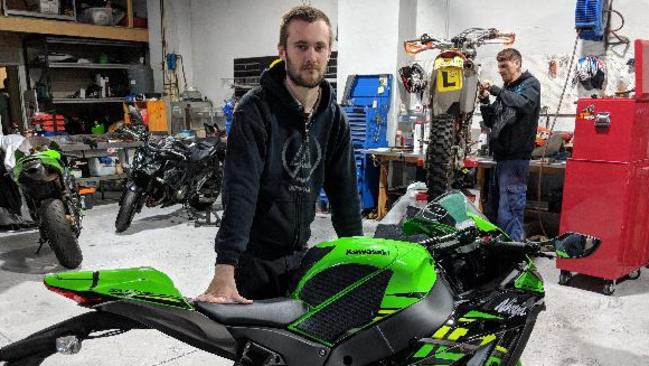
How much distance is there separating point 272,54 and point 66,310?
568 cm

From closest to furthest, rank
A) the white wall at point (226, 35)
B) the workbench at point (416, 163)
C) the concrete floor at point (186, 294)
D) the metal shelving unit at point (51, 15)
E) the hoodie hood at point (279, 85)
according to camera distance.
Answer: the hoodie hood at point (279, 85)
the concrete floor at point (186, 294)
the workbench at point (416, 163)
the metal shelving unit at point (51, 15)
the white wall at point (226, 35)

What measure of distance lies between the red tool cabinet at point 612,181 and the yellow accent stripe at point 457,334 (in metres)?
2.57

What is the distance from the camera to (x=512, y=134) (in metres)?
4.03

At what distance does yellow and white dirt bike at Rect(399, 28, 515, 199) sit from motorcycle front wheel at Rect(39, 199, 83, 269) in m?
2.75

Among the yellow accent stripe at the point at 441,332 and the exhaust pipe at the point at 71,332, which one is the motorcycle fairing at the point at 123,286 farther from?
the yellow accent stripe at the point at 441,332

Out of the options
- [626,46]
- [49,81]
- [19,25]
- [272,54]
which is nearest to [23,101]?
[49,81]

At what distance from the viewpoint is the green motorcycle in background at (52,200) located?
3.75m

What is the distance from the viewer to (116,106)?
9203mm

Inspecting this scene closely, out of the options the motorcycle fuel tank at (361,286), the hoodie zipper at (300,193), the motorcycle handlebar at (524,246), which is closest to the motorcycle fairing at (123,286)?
the motorcycle fuel tank at (361,286)

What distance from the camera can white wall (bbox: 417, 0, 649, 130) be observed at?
478 cm

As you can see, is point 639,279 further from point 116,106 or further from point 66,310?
point 116,106

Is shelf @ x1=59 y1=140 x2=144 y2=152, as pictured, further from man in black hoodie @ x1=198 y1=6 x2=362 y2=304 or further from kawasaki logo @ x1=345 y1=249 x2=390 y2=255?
kawasaki logo @ x1=345 y1=249 x2=390 y2=255

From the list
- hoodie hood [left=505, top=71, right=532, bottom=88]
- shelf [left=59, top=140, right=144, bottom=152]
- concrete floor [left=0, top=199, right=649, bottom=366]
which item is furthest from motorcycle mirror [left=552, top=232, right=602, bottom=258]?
shelf [left=59, top=140, right=144, bottom=152]

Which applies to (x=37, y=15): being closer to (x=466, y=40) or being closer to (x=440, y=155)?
(x=466, y=40)
